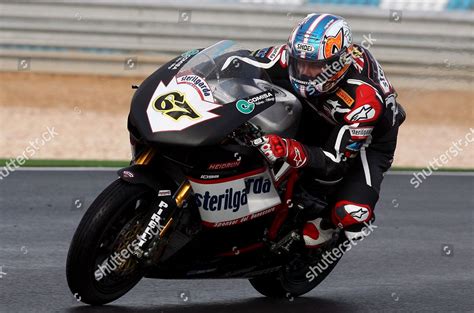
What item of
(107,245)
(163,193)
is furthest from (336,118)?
(107,245)

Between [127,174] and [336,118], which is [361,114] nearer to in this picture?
[336,118]

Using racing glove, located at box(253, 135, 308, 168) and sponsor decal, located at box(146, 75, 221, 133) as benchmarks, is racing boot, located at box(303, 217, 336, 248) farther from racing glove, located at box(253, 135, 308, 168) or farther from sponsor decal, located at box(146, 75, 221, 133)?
sponsor decal, located at box(146, 75, 221, 133)

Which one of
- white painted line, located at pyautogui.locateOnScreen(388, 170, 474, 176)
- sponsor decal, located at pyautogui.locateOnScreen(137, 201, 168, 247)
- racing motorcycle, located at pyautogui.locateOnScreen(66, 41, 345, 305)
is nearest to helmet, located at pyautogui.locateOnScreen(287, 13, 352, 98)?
racing motorcycle, located at pyautogui.locateOnScreen(66, 41, 345, 305)

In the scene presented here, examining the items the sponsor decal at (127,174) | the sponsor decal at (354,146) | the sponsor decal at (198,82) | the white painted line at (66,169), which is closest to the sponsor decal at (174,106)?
the sponsor decal at (198,82)

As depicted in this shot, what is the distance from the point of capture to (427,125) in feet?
52.5

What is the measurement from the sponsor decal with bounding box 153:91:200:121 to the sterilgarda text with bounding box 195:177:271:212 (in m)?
0.44

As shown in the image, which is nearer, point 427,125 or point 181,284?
point 181,284

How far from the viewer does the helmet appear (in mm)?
5883

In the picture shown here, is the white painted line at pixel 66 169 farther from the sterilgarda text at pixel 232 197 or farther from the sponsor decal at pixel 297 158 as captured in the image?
the sponsor decal at pixel 297 158

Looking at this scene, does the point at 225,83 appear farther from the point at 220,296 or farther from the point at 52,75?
the point at 52,75

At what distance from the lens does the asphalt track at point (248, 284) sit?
6.16 metres

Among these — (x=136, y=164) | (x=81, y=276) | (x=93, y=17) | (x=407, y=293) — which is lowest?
(x=93, y=17)

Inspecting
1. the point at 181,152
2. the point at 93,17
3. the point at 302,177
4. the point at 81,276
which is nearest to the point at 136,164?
the point at 181,152

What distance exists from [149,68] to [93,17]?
3.79ft
